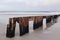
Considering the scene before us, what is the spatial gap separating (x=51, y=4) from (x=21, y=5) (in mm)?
643

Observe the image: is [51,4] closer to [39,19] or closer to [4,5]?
[4,5]

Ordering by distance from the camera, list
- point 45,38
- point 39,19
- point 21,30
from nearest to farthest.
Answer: point 45,38 < point 21,30 < point 39,19

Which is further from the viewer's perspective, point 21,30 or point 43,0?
point 43,0

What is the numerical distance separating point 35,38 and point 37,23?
0.35m

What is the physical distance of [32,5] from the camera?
303 centimetres

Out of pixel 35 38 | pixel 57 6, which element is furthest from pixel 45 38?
pixel 57 6

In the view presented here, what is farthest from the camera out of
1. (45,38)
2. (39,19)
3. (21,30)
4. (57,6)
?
(57,6)

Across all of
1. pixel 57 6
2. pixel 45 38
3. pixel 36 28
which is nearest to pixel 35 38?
pixel 45 38

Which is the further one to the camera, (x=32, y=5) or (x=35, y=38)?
(x=32, y=5)

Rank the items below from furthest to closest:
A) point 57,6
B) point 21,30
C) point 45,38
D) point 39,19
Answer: point 57,6
point 39,19
point 21,30
point 45,38

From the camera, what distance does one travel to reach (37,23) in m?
1.32

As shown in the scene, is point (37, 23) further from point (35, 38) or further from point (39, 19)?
point (35, 38)

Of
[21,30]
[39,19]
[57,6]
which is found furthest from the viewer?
[57,6]

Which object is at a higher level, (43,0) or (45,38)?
(43,0)
